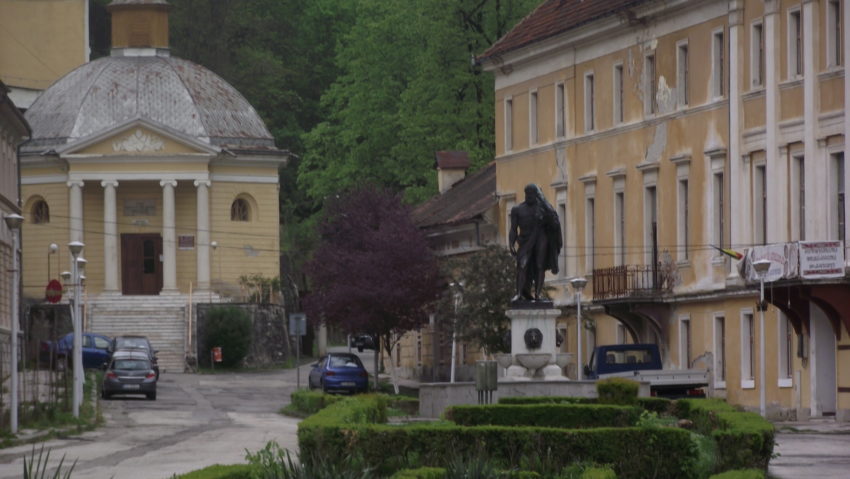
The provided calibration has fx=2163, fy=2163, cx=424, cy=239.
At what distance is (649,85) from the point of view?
5800 centimetres

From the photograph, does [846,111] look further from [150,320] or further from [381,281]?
[150,320]

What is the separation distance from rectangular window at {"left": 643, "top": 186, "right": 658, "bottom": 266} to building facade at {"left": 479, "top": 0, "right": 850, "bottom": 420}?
62mm

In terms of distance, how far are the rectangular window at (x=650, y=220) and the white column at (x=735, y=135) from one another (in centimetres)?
544

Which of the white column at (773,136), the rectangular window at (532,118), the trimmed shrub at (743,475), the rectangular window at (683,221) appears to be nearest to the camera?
the trimmed shrub at (743,475)

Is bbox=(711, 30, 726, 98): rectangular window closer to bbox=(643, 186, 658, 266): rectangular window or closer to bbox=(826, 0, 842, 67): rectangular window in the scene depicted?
bbox=(643, 186, 658, 266): rectangular window

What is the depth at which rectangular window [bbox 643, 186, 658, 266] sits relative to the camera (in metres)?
57.7

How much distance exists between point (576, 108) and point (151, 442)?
25230 mm

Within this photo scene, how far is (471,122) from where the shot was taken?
8062cm

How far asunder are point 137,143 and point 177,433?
48855 mm

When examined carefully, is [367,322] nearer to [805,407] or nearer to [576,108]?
[576,108]

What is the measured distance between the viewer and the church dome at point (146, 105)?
9362cm

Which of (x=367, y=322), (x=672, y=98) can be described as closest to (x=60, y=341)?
(x=367, y=322)

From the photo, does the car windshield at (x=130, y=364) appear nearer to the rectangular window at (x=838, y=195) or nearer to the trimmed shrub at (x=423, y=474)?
the rectangular window at (x=838, y=195)

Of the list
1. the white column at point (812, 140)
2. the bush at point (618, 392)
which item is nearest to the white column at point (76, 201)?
the white column at point (812, 140)
